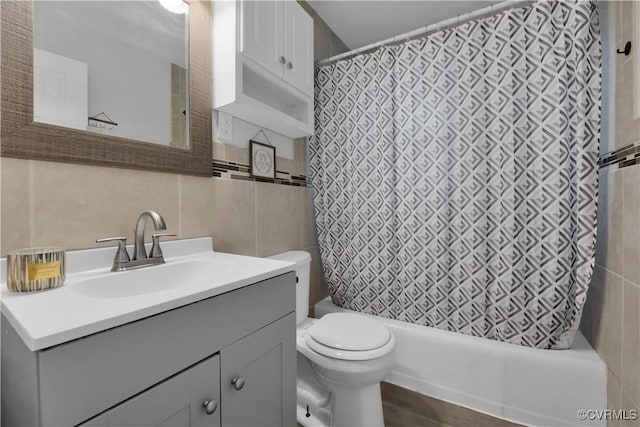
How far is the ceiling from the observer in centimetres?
183

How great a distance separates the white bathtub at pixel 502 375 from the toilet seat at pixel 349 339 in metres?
0.36

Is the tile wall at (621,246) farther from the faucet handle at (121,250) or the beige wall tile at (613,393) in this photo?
the faucet handle at (121,250)

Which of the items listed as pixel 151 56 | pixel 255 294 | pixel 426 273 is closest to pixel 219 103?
pixel 151 56

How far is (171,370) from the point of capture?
579 millimetres

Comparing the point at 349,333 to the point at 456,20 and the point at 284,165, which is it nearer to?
the point at 284,165

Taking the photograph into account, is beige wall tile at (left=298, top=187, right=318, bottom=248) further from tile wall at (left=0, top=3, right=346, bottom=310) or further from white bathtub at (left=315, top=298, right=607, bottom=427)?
white bathtub at (left=315, top=298, right=607, bottom=427)

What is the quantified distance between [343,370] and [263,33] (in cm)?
153

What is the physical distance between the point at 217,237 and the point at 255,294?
562mm

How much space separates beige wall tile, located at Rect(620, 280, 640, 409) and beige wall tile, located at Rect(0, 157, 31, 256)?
6.39 feet

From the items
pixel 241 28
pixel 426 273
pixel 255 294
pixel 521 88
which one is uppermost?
pixel 241 28

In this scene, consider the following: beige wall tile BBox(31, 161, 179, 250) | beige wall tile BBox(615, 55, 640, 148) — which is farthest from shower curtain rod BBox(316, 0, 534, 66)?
beige wall tile BBox(31, 161, 179, 250)

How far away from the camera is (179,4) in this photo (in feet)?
3.68

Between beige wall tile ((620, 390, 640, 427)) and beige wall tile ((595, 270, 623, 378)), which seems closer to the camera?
beige wall tile ((620, 390, 640, 427))

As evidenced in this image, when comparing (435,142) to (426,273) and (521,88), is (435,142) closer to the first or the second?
(521,88)
